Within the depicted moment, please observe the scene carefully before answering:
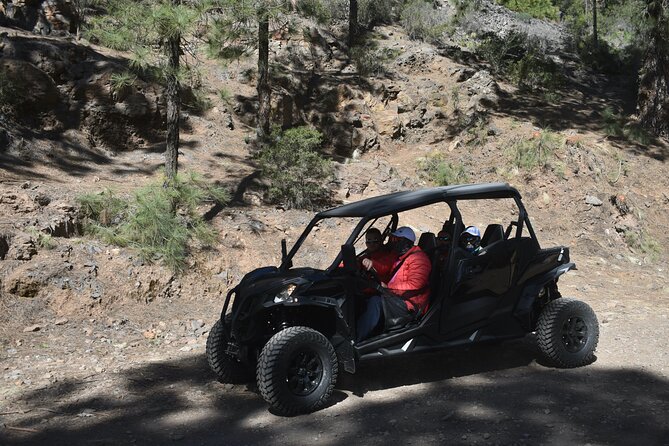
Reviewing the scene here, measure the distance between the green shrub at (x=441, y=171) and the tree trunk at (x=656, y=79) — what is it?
24.2 feet

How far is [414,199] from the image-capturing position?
5676 mm

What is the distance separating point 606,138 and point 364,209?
1489cm

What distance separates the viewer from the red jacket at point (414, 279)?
5695 millimetres

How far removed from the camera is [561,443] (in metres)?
4.39

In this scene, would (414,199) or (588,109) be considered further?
(588,109)

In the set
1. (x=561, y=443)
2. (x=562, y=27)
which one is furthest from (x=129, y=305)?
(x=562, y=27)

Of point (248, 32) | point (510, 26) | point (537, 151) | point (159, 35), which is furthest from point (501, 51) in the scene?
point (159, 35)

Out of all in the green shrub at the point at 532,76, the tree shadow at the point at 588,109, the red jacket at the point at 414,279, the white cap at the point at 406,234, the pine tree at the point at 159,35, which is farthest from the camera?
the green shrub at the point at 532,76

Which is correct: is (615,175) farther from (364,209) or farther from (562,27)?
(562,27)

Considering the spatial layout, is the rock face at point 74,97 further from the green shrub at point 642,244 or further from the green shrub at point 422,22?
the green shrub at point 422,22

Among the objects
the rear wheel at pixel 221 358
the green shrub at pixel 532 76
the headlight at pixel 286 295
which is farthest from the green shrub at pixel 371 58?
the headlight at pixel 286 295

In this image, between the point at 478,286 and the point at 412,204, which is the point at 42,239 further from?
the point at 478,286

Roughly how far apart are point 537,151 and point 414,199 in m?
11.2

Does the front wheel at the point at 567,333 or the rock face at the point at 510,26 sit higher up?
the rock face at the point at 510,26
